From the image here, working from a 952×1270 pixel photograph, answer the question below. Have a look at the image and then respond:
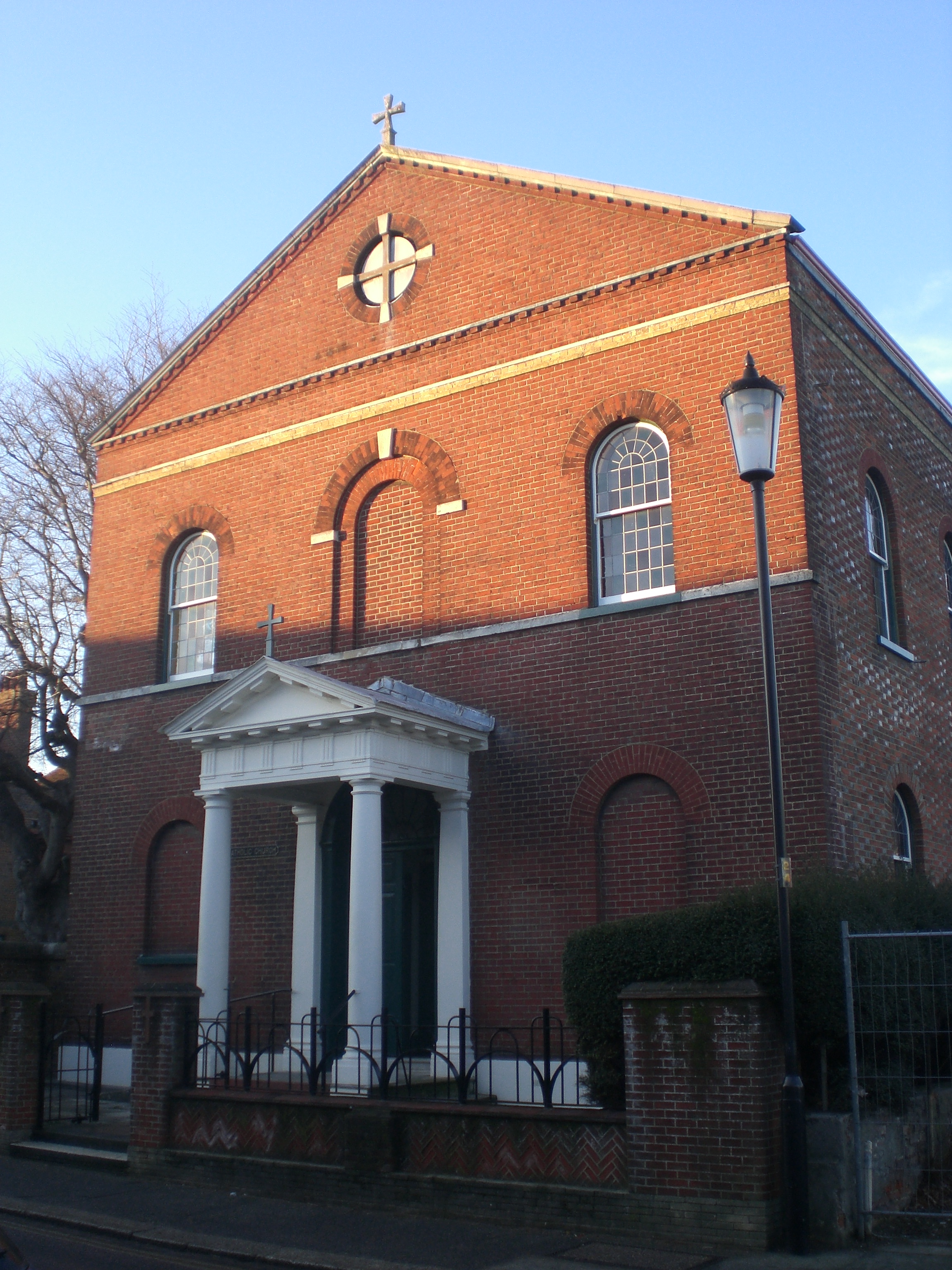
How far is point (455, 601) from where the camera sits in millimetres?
16062

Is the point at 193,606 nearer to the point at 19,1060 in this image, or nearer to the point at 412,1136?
the point at 19,1060

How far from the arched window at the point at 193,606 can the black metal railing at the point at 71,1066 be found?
5103mm

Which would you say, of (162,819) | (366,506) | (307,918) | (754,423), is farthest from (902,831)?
(162,819)

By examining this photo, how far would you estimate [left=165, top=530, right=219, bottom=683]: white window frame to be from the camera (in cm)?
1872

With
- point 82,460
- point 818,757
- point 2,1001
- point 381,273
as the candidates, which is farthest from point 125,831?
point 82,460

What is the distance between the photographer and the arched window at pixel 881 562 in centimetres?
1592

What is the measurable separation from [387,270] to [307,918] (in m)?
9.22

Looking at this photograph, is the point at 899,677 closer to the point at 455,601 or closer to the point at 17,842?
the point at 455,601

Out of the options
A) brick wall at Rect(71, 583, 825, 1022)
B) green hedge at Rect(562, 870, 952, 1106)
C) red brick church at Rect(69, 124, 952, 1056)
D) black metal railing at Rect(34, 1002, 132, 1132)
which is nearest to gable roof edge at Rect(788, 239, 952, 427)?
red brick church at Rect(69, 124, 952, 1056)

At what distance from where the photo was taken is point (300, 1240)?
9.71 metres

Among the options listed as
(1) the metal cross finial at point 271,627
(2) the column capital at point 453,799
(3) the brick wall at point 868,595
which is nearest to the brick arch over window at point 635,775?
(2) the column capital at point 453,799

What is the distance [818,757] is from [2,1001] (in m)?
9.70

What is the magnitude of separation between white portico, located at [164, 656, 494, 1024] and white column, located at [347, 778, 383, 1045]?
1cm

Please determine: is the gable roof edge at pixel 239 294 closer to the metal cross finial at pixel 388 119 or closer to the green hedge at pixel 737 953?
the metal cross finial at pixel 388 119
